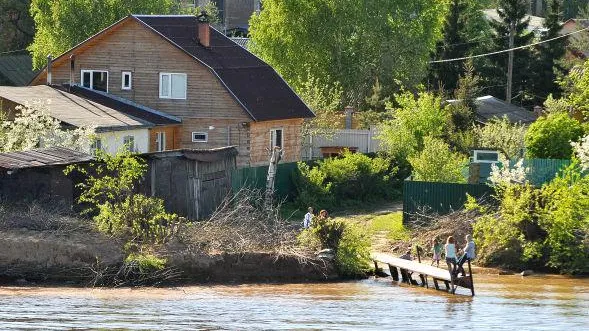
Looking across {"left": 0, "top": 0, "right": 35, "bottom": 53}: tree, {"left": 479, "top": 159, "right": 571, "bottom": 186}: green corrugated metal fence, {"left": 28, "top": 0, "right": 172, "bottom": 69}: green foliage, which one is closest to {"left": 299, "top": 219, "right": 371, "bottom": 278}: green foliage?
{"left": 479, "top": 159, "right": 571, "bottom": 186}: green corrugated metal fence

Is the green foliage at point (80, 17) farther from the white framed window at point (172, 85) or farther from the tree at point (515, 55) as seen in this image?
the white framed window at point (172, 85)

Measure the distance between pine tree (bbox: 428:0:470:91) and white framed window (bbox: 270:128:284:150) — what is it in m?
16.2

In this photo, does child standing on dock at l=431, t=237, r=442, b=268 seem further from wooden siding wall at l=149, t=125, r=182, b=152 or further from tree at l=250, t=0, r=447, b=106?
tree at l=250, t=0, r=447, b=106

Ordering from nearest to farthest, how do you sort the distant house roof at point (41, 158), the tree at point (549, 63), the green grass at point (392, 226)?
1. the distant house roof at point (41, 158)
2. the green grass at point (392, 226)
3. the tree at point (549, 63)

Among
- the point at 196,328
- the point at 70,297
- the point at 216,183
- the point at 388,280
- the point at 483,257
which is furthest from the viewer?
the point at 216,183

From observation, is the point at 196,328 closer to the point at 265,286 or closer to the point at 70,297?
the point at 70,297

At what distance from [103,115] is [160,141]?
4250 mm

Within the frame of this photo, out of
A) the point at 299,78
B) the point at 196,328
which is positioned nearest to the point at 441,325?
the point at 196,328

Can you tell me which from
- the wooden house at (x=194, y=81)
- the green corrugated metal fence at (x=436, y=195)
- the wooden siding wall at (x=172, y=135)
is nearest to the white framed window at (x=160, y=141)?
the wooden siding wall at (x=172, y=135)

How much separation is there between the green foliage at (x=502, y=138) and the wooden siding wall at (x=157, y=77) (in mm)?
9199

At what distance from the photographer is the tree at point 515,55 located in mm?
72000

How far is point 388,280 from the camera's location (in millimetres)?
35281

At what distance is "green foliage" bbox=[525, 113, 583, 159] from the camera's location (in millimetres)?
44531

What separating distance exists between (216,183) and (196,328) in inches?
690
